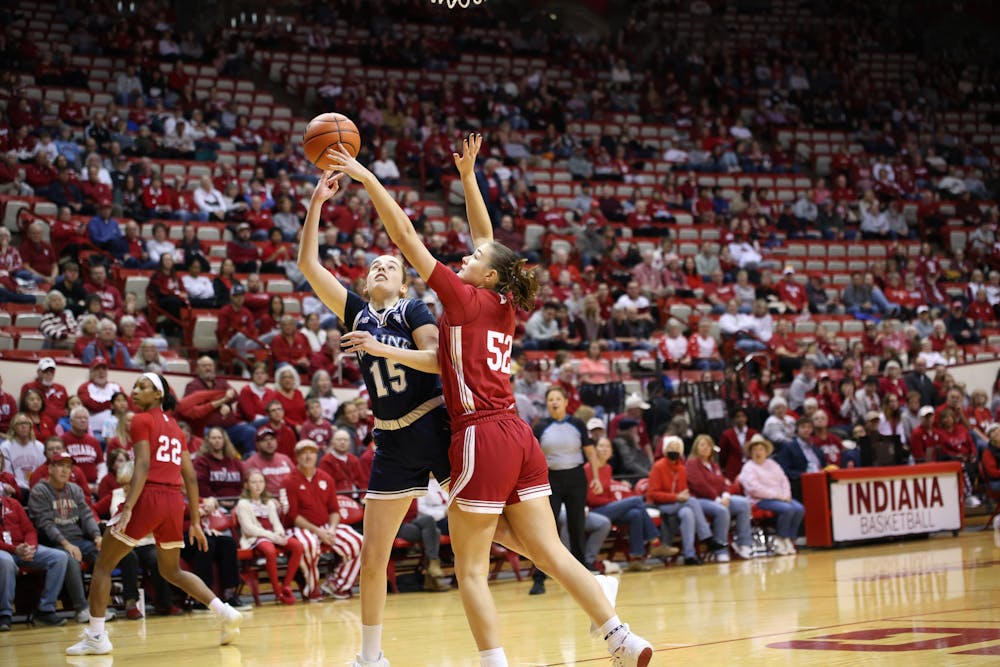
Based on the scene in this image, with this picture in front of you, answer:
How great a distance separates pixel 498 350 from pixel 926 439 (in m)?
11.4

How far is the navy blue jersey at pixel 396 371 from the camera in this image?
5.38 metres

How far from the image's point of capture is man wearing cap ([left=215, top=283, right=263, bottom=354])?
13789mm

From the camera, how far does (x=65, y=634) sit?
8492 millimetres

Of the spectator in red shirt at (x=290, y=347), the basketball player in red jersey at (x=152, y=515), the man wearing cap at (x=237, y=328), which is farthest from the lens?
the man wearing cap at (x=237, y=328)

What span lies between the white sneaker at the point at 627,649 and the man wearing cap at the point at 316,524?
592 cm

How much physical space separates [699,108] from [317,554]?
57.0 ft

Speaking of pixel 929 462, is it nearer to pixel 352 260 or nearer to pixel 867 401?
pixel 867 401

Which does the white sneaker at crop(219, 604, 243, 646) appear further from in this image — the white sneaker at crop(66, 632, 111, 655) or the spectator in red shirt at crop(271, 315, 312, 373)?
the spectator in red shirt at crop(271, 315, 312, 373)

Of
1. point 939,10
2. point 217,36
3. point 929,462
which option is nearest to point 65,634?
point 929,462

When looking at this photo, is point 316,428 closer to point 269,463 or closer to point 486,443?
point 269,463

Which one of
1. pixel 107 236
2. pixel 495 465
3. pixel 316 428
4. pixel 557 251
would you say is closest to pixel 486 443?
pixel 495 465

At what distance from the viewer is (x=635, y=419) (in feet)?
45.0

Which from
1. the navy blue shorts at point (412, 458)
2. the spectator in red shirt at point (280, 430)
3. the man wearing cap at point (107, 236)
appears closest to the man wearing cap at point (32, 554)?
the spectator in red shirt at point (280, 430)

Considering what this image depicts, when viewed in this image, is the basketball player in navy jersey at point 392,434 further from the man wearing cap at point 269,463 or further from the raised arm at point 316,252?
the man wearing cap at point 269,463
